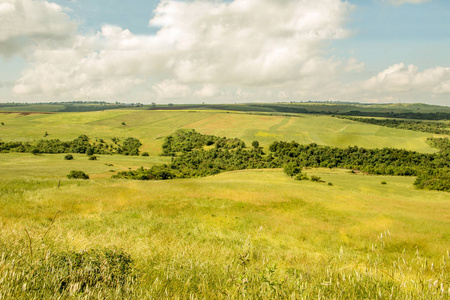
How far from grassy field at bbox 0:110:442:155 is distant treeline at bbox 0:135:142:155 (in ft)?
20.8

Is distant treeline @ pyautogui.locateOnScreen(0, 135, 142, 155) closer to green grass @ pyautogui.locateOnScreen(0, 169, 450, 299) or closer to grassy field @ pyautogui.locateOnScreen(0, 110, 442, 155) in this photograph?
grassy field @ pyautogui.locateOnScreen(0, 110, 442, 155)

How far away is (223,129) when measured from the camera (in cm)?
13150

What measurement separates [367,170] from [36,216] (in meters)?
77.5

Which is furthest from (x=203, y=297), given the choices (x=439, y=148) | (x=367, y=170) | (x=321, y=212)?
(x=439, y=148)

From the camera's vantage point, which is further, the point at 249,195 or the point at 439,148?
the point at 439,148

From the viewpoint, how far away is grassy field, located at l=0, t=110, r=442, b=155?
109938 millimetres

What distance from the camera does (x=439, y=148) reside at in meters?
103

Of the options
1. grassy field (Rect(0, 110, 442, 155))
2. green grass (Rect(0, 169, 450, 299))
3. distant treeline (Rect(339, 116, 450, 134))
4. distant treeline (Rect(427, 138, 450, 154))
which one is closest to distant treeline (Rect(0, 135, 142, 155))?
grassy field (Rect(0, 110, 442, 155))

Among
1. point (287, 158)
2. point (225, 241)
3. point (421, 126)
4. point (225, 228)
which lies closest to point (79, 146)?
point (287, 158)

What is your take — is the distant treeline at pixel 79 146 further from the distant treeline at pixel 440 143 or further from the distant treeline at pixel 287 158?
the distant treeline at pixel 440 143

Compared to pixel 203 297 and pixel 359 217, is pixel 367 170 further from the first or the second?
pixel 203 297

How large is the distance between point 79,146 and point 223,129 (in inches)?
2592

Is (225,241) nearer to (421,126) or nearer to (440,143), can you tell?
(440,143)

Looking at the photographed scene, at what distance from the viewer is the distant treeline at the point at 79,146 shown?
96.8 metres
